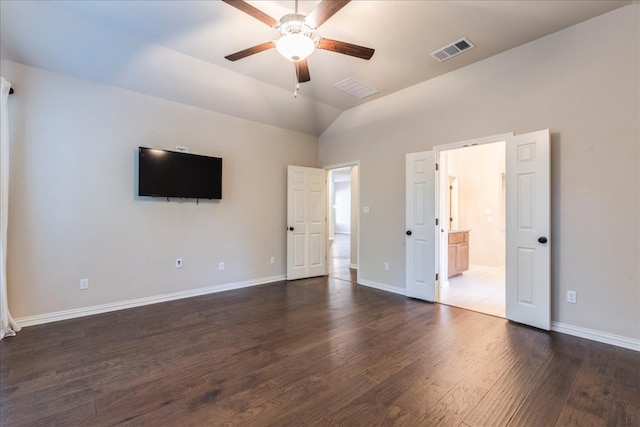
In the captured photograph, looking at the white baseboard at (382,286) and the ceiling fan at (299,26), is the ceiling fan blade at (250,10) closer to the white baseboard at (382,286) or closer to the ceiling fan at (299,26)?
the ceiling fan at (299,26)

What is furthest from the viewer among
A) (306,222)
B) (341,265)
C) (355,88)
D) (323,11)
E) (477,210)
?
(341,265)

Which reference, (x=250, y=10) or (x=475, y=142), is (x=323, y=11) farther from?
(x=475, y=142)

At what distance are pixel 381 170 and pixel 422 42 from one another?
6.63 feet

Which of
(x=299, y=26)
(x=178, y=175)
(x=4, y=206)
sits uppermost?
(x=299, y=26)

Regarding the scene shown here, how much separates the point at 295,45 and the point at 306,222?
3650mm

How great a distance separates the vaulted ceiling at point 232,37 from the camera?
261 centimetres

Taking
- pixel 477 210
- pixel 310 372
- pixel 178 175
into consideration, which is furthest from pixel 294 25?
pixel 477 210

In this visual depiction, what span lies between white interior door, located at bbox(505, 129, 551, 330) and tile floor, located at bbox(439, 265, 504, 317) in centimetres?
42

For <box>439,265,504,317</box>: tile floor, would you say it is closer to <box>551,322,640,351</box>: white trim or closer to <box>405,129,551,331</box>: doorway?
<box>405,129,551,331</box>: doorway

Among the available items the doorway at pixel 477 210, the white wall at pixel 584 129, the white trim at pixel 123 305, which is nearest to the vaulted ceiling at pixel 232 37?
the white wall at pixel 584 129

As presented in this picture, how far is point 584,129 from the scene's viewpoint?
2900 millimetres

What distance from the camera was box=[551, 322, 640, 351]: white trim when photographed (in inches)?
104

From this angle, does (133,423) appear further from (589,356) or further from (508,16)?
(508,16)

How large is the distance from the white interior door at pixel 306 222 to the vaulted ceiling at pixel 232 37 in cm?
182
